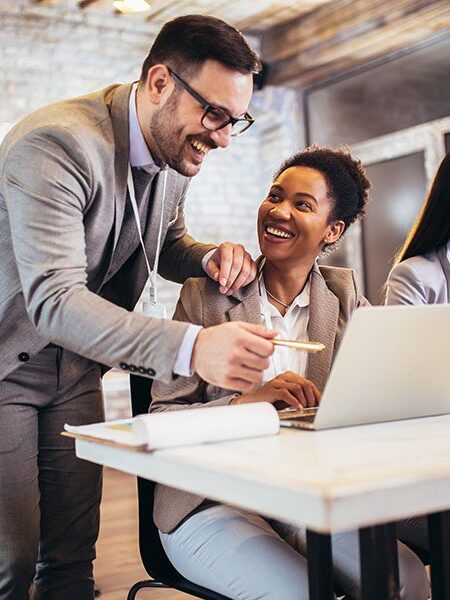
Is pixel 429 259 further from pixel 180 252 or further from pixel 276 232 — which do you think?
pixel 180 252

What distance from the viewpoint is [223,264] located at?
1.91m

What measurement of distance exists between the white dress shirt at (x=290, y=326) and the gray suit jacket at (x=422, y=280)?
0.40 meters

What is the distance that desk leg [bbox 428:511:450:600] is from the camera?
55.2 inches

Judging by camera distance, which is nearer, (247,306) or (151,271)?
(247,306)

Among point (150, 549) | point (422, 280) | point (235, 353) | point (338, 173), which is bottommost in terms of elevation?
point (150, 549)

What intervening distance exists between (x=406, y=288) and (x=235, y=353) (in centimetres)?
112

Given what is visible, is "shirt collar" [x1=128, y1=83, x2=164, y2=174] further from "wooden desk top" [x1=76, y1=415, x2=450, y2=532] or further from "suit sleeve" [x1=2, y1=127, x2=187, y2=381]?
"wooden desk top" [x1=76, y1=415, x2=450, y2=532]

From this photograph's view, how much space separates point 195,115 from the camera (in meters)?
1.83

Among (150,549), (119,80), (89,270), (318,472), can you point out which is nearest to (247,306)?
(89,270)

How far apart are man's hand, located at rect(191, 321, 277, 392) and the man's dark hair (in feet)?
2.19

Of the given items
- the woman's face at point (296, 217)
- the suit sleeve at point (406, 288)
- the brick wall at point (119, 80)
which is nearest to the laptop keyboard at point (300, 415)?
the woman's face at point (296, 217)

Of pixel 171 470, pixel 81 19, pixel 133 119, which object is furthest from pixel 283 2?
pixel 171 470

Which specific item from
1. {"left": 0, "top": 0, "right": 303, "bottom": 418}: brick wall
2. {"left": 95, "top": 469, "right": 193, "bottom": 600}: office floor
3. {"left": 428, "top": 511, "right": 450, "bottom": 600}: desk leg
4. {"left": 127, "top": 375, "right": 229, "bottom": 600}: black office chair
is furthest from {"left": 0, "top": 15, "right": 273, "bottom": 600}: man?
{"left": 0, "top": 0, "right": 303, "bottom": 418}: brick wall

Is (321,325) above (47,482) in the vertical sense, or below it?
above
